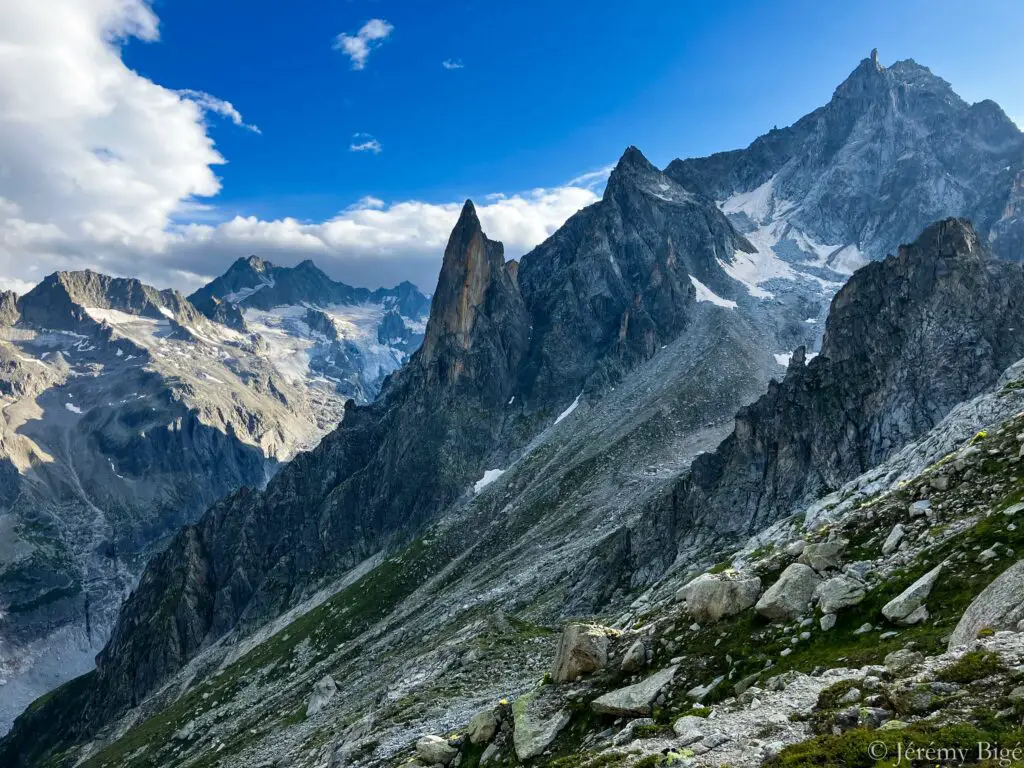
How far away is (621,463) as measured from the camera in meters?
140

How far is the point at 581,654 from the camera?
26.3 meters

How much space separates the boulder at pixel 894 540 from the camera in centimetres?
2328

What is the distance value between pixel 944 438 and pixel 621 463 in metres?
93.6

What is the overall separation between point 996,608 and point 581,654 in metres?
15.0

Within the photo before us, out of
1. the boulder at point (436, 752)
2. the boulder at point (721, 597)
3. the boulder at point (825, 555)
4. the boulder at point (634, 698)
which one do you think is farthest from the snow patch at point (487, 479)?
the boulder at point (634, 698)

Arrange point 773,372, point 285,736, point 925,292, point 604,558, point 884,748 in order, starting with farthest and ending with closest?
point 773,372 < point 925,292 < point 604,558 < point 285,736 < point 884,748

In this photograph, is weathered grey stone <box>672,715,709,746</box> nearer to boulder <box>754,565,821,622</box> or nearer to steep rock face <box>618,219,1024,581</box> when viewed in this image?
boulder <box>754,565,821,622</box>

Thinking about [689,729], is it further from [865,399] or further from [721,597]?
[865,399]

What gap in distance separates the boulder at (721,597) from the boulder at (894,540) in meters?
4.76

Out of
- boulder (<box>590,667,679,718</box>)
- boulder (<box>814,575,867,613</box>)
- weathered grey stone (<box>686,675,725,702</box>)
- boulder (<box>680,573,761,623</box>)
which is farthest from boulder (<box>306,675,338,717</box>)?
boulder (<box>814,575,867,613</box>)

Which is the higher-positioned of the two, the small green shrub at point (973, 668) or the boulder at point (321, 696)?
the small green shrub at point (973, 668)

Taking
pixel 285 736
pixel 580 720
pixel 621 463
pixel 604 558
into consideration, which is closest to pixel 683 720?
pixel 580 720

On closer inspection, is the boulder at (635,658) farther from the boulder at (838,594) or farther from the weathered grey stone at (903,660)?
the weathered grey stone at (903,660)

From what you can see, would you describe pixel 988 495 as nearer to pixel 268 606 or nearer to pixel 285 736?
pixel 285 736
